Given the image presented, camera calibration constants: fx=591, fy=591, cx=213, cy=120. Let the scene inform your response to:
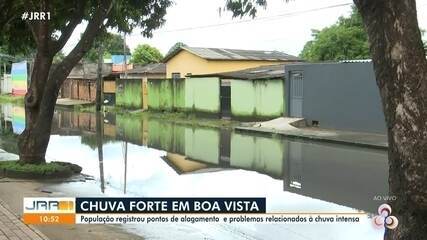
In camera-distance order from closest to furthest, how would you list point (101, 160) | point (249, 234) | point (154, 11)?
point (249, 234)
point (154, 11)
point (101, 160)

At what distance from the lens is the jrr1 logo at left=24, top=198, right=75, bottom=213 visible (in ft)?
24.0

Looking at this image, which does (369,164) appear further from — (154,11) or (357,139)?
(154,11)

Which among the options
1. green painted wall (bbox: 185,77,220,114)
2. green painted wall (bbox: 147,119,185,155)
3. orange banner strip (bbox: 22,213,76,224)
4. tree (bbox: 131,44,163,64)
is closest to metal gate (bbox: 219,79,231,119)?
green painted wall (bbox: 185,77,220,114)

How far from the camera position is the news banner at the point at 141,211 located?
731 centimetres

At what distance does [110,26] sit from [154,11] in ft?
5.40

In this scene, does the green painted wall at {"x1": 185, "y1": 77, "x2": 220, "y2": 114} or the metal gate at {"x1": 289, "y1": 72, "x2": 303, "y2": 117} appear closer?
the metal gate at {"x1": 289, "y1": 72, "x2": 303, "y2": 117}

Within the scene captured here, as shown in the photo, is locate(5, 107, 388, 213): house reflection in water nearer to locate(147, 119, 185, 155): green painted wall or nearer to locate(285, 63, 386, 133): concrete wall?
locate(147, 119, 185, 155): green painted wall

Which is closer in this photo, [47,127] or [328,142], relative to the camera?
[47,127]

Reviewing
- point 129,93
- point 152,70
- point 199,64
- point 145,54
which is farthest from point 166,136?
point 145,54

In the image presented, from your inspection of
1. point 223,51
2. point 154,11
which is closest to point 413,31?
point 154,11

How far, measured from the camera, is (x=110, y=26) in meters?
14.8

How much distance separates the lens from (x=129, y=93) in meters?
43.2

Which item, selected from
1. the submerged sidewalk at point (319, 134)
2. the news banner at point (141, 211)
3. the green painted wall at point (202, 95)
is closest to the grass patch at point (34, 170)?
the news banner at point (141, 211)

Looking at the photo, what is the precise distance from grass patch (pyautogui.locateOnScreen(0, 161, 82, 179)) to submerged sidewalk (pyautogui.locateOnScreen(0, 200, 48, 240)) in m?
4.05
